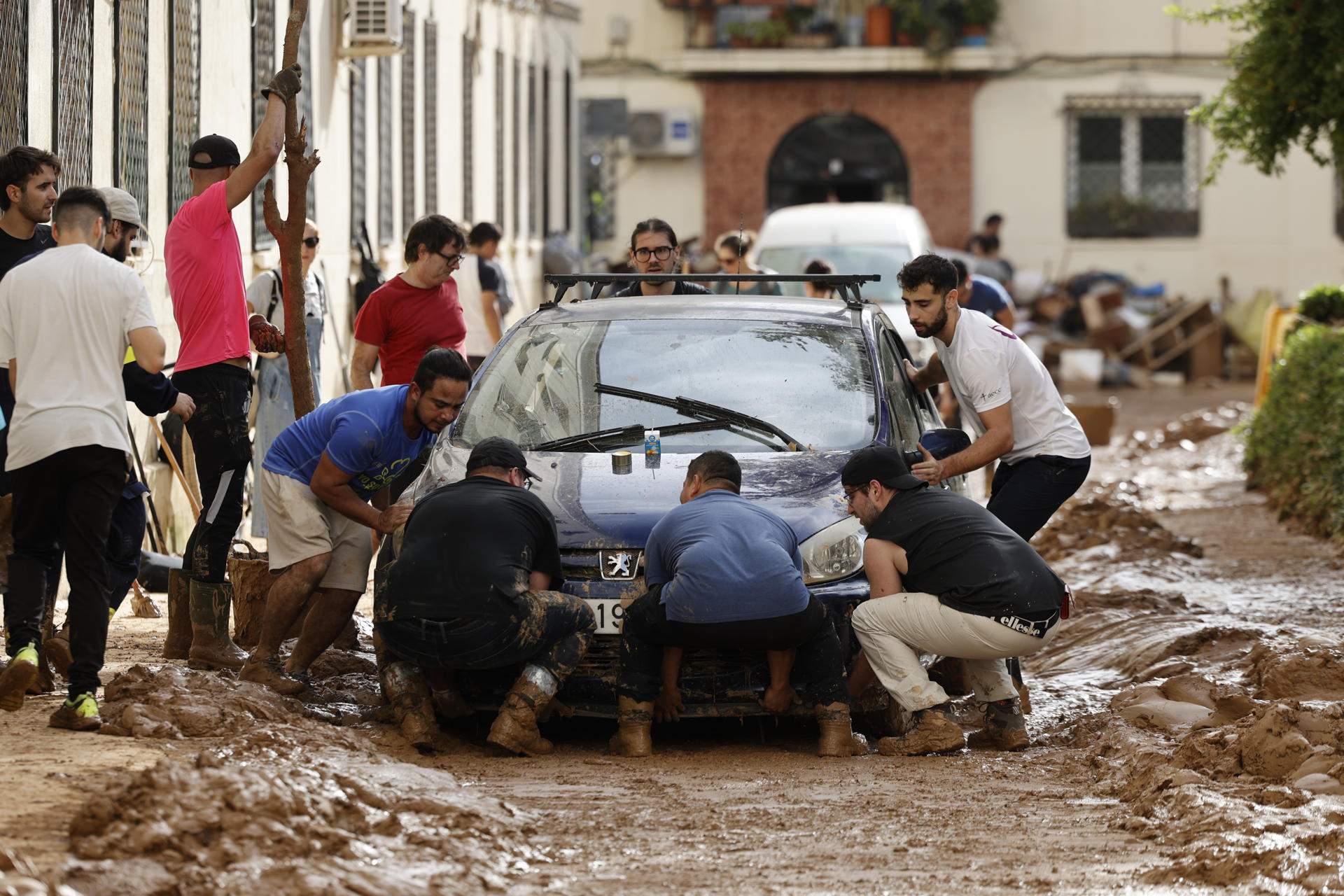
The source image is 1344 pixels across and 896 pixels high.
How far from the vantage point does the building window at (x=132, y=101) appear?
11336mm

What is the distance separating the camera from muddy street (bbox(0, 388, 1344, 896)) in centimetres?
513

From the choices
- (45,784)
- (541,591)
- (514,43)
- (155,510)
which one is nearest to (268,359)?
(155,510)

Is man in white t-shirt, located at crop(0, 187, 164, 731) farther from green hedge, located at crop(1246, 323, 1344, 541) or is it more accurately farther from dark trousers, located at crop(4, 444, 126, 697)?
green hedge, located at crop(1246, 323, 1344, 541)

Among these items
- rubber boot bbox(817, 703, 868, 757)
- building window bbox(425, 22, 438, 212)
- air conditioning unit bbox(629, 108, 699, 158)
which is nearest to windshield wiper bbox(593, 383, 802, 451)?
rubber boot bbox(817, 703, 868, 757)

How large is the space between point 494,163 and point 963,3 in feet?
36.6

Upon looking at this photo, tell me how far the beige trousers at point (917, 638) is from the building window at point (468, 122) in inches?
646

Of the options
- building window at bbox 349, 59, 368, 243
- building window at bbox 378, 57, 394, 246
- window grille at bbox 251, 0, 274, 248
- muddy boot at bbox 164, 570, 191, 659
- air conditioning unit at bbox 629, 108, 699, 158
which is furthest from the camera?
air conditioning unit at bbox 629, 108, 699, 158

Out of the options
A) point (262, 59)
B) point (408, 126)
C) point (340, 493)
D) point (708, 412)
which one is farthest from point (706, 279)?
point (408, 126)

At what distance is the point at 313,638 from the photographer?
7.67 m

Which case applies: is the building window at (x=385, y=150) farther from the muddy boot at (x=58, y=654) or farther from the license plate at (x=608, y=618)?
the license plate at (x=608, y=618)

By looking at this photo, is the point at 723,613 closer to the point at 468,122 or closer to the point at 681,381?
the point at 681,381

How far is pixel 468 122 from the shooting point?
23.3 m

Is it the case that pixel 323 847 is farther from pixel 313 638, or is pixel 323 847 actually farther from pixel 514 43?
pixel 514 43

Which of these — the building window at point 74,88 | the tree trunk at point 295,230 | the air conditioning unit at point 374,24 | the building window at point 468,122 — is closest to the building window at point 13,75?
the building window at point 74,88
